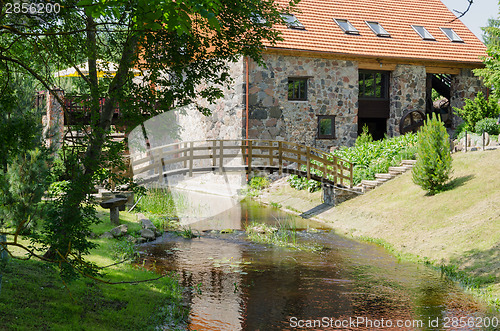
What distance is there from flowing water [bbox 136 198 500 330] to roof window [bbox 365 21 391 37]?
13124 millimetres

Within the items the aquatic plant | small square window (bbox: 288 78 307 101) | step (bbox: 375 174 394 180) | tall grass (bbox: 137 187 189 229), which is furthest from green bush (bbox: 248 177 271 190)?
the aquatic plant

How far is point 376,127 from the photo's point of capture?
25219 millimetres

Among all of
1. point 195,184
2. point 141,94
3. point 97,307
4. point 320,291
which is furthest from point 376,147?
point 97,307

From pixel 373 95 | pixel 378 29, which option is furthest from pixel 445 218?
pixel 378 29

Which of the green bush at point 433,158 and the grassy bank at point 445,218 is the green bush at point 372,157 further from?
the green bush at point 433,158

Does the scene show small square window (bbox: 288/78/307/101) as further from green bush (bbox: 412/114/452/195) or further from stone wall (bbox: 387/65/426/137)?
green bush (bbox: 412/114/452/195)

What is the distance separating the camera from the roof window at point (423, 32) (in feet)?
81.3

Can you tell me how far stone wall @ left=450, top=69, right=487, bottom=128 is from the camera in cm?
2458

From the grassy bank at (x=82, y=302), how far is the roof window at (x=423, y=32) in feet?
65.7

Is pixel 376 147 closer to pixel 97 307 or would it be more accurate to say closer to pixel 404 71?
pixel 404 71

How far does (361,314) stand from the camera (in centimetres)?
832

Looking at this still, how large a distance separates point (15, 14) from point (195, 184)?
1721 centimetres

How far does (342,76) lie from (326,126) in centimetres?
229

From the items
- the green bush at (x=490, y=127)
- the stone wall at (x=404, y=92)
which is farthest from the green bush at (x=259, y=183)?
the green bush at (x=490, y=127)
